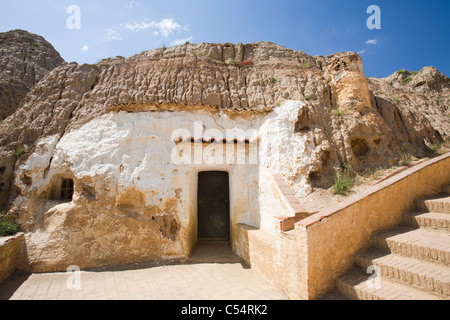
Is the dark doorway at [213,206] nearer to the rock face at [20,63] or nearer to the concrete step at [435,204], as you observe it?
the concrete step at [435,204]

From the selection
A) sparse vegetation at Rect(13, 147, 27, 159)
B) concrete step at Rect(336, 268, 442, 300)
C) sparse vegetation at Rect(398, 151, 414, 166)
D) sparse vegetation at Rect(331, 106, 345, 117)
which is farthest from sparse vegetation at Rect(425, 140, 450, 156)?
sparse vegetation at Rect(13, 147, 27, 159)

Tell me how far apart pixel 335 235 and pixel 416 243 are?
1.22 metres

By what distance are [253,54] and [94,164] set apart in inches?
307

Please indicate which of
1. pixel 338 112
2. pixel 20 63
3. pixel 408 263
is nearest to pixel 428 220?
pixel 408 263

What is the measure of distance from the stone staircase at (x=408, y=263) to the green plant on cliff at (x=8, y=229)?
25.2 ft

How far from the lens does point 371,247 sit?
409 cm

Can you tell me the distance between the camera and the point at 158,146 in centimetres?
662

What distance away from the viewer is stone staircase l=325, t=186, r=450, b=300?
9.72 feet

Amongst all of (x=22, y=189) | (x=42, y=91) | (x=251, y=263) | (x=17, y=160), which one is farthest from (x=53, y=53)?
(x=251, y=263)

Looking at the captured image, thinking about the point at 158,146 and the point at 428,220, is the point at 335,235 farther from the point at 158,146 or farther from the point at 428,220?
the point at 158,146

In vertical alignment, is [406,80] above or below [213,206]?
above

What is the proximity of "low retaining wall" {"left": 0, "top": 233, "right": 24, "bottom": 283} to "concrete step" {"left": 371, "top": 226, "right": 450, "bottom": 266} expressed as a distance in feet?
26.3

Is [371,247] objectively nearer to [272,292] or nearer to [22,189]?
[272,292]

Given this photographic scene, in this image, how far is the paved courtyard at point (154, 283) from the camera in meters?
4.54
